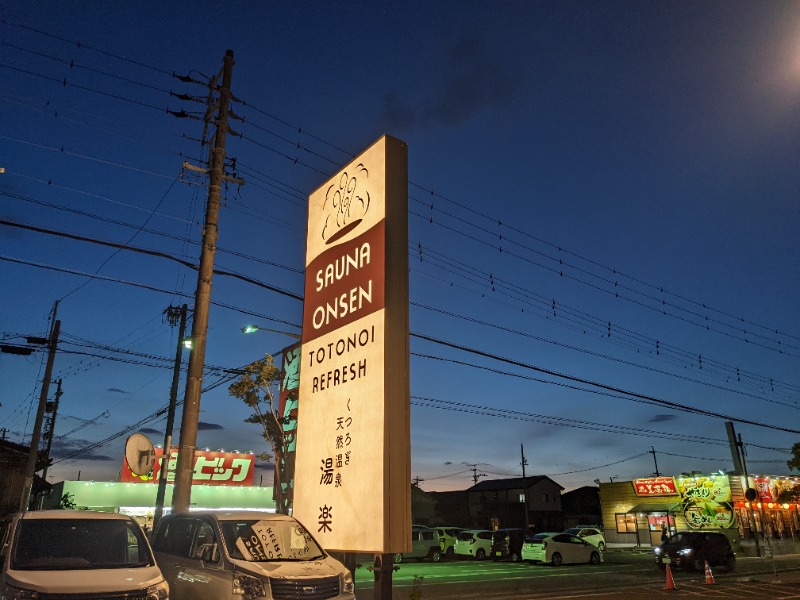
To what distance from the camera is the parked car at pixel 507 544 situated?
3177 centimetres

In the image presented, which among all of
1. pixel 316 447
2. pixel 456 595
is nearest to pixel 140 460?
pixel 316 447

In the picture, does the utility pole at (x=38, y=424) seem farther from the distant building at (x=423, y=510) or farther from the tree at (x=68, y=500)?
the distant building at (x=423, y=510)

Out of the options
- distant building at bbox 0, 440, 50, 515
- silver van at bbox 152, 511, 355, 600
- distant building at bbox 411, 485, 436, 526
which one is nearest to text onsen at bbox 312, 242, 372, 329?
silver van at bbox 152, 511, 355, 600

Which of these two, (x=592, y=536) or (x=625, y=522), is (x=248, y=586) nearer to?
(x=592, y=536)

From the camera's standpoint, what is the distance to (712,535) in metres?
25.8

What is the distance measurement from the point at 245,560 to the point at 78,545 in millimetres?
2158

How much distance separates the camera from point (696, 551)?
24.7 m

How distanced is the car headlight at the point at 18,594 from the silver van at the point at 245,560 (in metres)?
2.29

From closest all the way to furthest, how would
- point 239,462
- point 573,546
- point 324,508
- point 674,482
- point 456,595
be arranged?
point 324,508 < point 456,595 < point 573,546 < point 239,462 < point 674,482

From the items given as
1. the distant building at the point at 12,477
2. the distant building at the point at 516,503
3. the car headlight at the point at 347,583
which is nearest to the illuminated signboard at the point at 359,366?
the car headlight at the point at 347,583

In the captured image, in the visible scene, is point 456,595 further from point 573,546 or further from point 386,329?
Result: point 573,546

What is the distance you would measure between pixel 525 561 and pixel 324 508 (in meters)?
25.7

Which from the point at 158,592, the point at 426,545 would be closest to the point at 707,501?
the point at 426,545

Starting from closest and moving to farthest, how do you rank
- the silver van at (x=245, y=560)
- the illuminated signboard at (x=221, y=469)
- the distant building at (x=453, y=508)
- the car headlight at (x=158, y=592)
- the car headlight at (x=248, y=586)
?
the car headlight at (x=158, y=592)
the car headlight at (x=248, y=586)
the silver van at (x=245, y=560)
the illuminated signboard at (x=221, y=469)
the distant building at (x=453, y=508)
